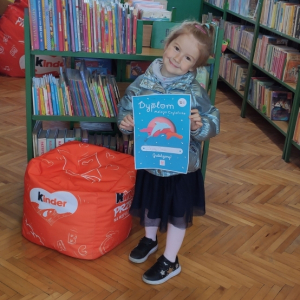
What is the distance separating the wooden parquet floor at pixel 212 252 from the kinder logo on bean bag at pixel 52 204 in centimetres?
21

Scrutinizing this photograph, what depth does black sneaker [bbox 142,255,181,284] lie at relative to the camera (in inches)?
81.0

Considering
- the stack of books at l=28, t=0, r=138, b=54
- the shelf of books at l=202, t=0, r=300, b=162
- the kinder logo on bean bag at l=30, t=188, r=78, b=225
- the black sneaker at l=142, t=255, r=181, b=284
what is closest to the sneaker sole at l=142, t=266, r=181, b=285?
the black sneaker at l=142, t=255, r=181, b=284

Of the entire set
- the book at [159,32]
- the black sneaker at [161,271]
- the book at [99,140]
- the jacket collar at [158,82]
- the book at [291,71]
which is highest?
the book at [159,32]

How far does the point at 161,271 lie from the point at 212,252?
1.15 feet

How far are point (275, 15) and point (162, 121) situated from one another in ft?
Result: 8.14

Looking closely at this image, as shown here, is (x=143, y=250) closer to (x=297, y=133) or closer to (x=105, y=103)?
(x=105, y=103)

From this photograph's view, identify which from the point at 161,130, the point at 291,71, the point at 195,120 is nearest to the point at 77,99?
the point at 161,130

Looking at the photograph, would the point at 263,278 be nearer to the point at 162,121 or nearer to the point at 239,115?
the point at 162,121

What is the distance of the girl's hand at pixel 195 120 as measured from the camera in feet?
6.07

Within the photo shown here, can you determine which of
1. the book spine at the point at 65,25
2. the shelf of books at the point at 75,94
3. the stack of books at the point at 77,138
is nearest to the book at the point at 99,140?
the stack of books at the point at 77,138

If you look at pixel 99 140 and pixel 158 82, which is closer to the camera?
pixel 158 82

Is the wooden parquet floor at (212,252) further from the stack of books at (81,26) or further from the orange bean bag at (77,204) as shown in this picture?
the stack of books at (81,26)

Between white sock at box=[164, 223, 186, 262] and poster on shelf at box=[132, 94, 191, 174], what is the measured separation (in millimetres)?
313

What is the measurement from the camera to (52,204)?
210cm
